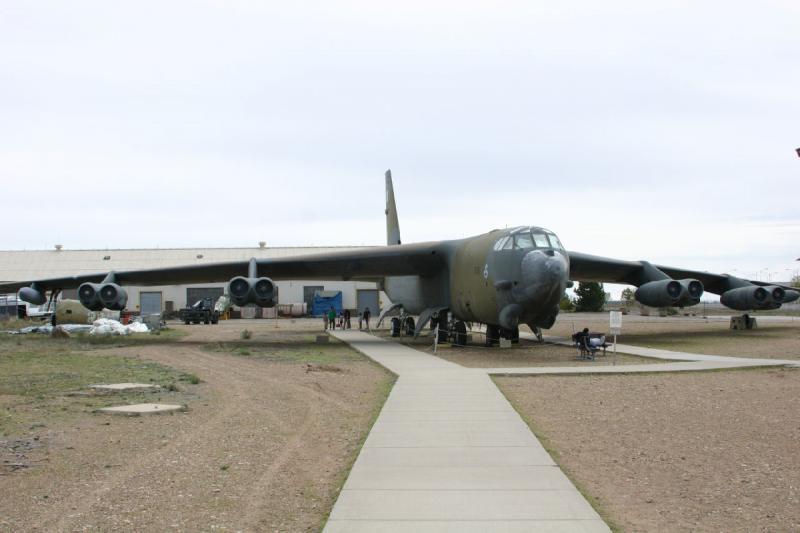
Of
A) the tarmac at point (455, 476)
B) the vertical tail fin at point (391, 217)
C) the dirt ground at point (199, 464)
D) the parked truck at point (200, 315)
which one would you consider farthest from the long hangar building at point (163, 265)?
the tarmac at point (455, 476)

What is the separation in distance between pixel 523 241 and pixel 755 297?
14.5 meters

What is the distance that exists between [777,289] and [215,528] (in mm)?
31010

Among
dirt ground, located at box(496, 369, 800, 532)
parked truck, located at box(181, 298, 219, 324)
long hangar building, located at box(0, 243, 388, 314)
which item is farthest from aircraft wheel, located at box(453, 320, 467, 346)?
long hangar building, located at box(0, 243, 388, 314)

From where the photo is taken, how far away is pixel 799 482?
24.1 ft

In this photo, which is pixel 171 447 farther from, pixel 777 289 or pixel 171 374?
pixel 777 289

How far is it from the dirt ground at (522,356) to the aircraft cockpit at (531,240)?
3.25 metres

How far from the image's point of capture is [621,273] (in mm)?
31641

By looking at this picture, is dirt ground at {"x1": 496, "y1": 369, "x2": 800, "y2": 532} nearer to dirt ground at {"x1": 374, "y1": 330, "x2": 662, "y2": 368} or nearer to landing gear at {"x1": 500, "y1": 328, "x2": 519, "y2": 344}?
dirt ground at {"x1": 374, "y1": 330, "x2": 662, "y2": 368}

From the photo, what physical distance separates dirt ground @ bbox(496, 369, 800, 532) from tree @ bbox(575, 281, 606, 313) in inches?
2525

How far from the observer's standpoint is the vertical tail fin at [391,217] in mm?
38125

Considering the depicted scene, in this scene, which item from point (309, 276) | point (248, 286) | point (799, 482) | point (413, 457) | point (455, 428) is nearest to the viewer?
point (799, 482)

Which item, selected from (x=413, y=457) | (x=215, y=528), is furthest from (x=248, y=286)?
(x=215, y=528)

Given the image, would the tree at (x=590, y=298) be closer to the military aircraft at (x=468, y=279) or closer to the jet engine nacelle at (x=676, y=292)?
the military aircraft at (x=468, y=279)

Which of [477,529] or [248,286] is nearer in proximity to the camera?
[477,529]
